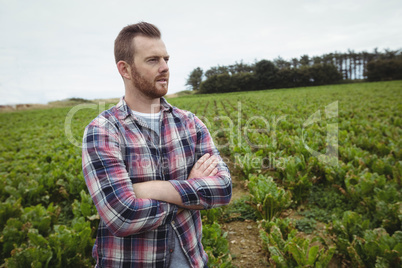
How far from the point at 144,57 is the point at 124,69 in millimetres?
205

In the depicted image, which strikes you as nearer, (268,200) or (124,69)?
(124,69)

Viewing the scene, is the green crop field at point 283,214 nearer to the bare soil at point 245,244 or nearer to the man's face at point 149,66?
the bare soil at point 245,244

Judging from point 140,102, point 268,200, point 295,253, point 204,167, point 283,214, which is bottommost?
point 283,214

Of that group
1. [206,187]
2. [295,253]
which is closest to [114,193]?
[206,187]

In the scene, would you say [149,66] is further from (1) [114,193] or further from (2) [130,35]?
(1) [114,193]

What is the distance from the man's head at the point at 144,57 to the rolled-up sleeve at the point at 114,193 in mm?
424

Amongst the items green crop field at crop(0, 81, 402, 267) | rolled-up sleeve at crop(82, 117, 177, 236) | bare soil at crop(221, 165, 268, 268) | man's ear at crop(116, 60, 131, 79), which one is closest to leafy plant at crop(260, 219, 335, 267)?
green crop field at crop(0, 81, 402, 267)

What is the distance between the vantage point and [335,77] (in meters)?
58.3

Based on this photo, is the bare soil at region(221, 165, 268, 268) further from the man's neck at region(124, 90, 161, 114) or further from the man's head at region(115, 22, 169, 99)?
the man's head at region(115, 22, 169, 99)

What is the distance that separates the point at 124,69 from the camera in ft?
5.56

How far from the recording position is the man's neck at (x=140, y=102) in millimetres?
1727

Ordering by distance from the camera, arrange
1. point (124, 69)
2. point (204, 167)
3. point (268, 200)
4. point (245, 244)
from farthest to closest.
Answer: point (268, 200), point (245, 244), point (204, 167), point (124, 69)

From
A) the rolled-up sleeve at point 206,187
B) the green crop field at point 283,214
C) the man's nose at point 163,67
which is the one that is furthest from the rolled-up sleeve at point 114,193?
the green crop field at point 283,214

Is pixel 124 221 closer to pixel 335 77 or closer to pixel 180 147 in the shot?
pixel 180 147
